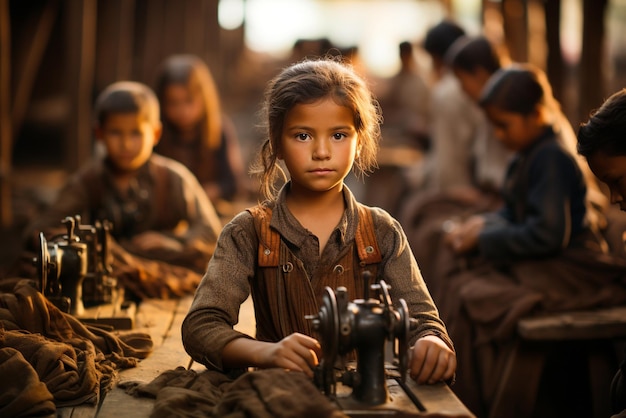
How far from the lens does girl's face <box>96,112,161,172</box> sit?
5359mm

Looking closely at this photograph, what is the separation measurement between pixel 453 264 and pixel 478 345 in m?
1.01

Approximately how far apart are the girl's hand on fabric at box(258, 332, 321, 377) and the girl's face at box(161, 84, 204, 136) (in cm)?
504

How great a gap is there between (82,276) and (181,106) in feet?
12.4

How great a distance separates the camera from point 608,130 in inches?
139

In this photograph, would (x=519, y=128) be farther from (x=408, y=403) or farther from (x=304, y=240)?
(x=408, y=403)

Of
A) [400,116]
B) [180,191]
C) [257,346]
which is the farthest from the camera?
[400,116]

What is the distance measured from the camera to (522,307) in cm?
473

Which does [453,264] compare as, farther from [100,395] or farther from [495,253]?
[100,395]

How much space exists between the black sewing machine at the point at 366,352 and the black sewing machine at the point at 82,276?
4.71ft

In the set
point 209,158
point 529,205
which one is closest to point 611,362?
point 529,205

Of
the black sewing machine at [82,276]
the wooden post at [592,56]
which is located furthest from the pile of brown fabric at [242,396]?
the wooden post at [592,56]

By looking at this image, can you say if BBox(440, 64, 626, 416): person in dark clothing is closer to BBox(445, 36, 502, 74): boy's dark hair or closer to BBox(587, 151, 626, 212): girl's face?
BBox(587, 151, 626, 212): girl's face

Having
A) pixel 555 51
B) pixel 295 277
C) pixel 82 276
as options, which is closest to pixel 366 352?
pixel 295 277

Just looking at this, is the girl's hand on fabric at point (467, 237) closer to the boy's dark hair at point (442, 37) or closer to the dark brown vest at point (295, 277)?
the dark brown vest at point (295, 277)
